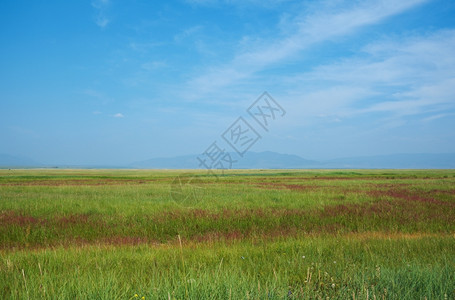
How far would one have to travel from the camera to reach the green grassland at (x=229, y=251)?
3.35m

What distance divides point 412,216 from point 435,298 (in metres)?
9.60

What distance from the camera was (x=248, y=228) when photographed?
991 cm

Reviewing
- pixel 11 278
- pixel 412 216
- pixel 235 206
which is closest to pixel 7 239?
pixel 11 278

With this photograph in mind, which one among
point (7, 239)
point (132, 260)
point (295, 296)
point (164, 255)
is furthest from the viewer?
point (7, 239)

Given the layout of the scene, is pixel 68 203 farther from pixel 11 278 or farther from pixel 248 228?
pixel 11 278

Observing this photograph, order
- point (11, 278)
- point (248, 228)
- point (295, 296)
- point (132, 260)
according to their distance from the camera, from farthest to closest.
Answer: point (248, 228)
point (132, 260)
point (11, 278)
point (295, 296)

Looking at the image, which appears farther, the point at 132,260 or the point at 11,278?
the point at 132,260

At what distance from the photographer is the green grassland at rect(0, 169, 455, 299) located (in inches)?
132

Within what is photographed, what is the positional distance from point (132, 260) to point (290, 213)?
303 inches

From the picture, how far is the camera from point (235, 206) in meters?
13.0

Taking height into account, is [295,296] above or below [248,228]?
above

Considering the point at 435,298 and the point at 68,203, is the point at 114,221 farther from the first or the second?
the point at 435,298

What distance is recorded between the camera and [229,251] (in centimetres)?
582

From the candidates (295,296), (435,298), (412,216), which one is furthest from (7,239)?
(412,216)
